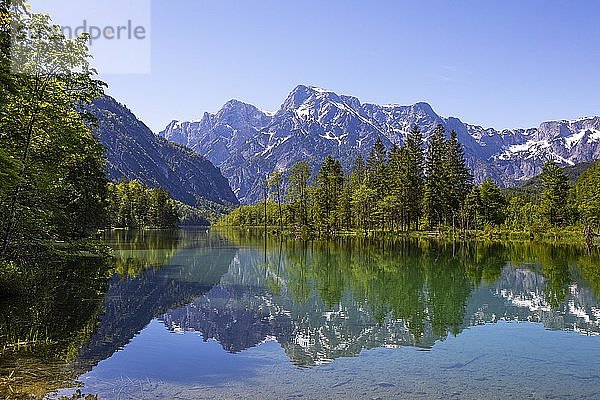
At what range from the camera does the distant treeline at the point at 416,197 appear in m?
84.1

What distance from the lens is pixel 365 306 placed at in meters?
22.0

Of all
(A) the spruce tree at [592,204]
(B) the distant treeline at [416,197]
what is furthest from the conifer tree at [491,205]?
(A) the spruce tree at [592,204]

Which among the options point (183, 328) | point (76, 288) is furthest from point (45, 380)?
point (76, 288)

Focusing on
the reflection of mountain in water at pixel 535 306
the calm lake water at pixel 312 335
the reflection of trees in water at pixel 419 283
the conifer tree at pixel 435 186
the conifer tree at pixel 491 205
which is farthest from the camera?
the conifer tree at pixel 491 205

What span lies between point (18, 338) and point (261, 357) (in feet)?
22.5

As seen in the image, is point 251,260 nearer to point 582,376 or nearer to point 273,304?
point 273,304

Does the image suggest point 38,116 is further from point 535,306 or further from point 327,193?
point 327,193

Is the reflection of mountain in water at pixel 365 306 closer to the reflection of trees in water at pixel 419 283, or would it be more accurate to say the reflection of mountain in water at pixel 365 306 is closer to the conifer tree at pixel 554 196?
the reflection of trees in water at pixel 419 283

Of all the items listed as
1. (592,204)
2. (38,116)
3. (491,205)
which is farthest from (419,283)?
(491,205)

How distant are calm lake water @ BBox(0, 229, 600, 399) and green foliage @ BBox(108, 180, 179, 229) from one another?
9118 cm

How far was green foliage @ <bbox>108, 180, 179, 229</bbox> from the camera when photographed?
119 m

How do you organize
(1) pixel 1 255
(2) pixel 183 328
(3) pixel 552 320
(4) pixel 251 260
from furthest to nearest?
(4) pixel 251 260, (3) pixel 552 320, (2) pixel 183 328, (1) pixel 1 255

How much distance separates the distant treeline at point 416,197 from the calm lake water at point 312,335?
52.1 m

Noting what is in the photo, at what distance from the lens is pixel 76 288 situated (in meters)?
24.3
